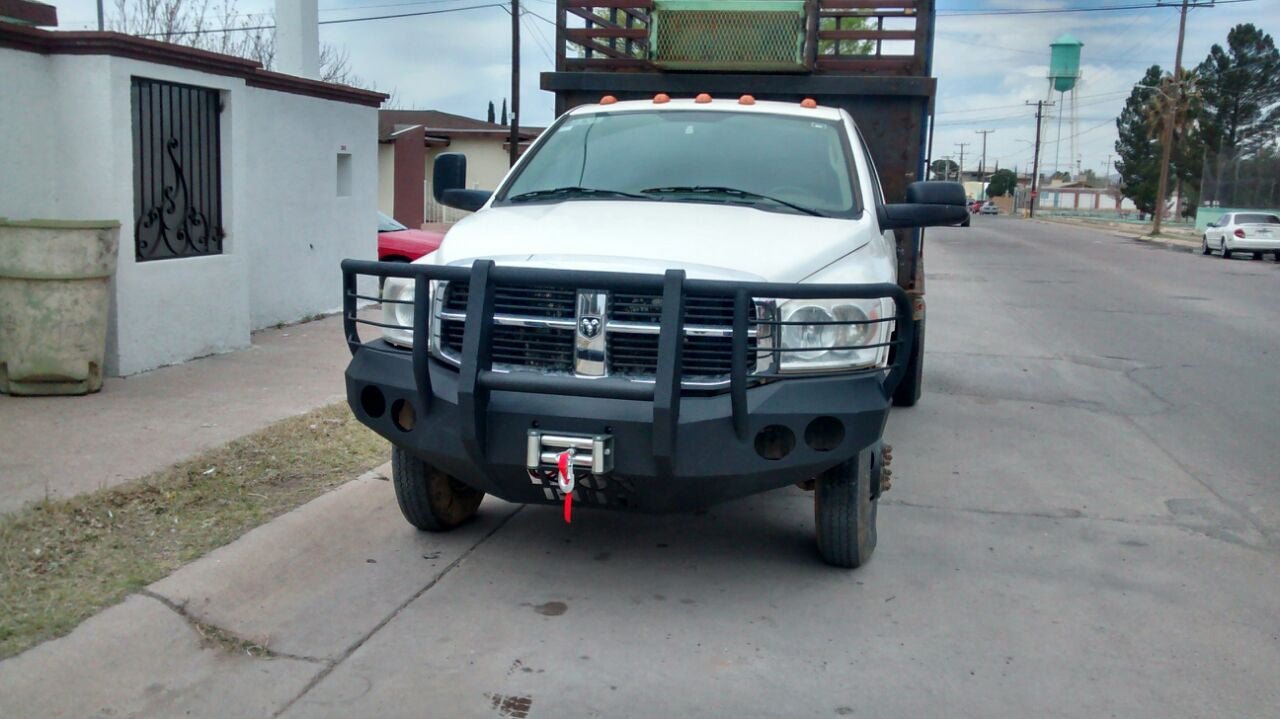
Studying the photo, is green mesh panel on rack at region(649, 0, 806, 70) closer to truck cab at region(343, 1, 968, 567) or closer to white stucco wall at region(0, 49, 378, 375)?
truck cab at region(343, 1, 968, 567)

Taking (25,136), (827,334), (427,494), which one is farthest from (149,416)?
(827,334)

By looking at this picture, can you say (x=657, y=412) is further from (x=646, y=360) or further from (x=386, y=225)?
(x=386, y=225)

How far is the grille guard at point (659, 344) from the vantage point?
430 centimetres

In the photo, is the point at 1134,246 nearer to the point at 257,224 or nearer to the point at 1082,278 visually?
the point at 1082,278

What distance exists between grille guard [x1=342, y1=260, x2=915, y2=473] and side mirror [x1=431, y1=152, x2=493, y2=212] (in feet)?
6.21

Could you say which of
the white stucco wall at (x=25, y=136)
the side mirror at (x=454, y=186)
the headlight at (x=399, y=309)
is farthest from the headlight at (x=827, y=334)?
the white stucco wall at (x=25, y=136)

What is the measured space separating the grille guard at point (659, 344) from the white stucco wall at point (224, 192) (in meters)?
5.10

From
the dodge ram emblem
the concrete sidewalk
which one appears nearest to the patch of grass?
the concrete sidewalk

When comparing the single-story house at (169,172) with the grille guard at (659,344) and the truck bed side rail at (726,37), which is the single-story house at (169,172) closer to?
the truck bed side rail at (726,37)

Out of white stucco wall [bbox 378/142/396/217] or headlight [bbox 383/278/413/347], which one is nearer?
headlight [bbox 383/278/413/347]

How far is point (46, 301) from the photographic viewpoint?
792 cm

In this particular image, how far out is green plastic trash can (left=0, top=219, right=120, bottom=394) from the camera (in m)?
7.89

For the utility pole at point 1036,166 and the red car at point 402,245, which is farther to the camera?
the utility pole at point 1036,166

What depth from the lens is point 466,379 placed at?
445 cm
